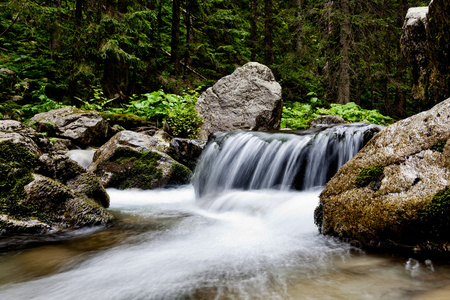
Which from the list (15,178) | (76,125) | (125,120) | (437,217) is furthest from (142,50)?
(437,217)

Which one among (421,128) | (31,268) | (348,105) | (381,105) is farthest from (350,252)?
(381,105)

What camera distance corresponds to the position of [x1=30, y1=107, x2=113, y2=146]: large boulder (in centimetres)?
807

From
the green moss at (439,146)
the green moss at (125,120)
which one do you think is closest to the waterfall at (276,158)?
the green moss at (439,146)

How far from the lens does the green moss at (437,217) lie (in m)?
2.19

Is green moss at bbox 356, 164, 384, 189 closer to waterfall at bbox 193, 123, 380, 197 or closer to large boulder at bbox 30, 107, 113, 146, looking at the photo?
waterfall at bbox 193, 123, 380, 197

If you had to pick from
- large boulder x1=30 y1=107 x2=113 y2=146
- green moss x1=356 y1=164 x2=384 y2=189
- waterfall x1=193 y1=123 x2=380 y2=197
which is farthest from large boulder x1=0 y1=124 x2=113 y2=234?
large boulder x1=30 y1=107 x2=113 y2=146

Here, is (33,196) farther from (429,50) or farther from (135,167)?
(429,50)

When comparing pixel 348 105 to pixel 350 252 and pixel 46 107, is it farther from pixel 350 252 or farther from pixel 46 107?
pixel 46 107

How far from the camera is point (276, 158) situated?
5867 mm

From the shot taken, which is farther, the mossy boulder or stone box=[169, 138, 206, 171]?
stone box=[169, 138, 206, 171]

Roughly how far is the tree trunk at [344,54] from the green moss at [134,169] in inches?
332

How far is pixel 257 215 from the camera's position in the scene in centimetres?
Answer: 438

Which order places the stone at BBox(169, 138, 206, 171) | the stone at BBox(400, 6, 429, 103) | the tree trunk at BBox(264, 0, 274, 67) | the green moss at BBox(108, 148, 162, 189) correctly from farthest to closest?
the tree trunk at BBox(264, 0, 274, 67)
the stone at BBox(169, 138, 206, 171)
the green moss at BBox(108, 148, 162, 189)
the stone at BBox(400, 6, 429, 103)

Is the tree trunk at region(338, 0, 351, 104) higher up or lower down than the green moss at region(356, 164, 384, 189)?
higher up
